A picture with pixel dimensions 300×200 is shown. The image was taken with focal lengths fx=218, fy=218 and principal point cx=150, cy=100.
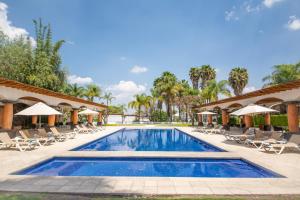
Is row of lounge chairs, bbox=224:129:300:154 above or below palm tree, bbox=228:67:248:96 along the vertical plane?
below

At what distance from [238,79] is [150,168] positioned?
3878cm

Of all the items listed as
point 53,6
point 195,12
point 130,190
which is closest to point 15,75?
point 53,6

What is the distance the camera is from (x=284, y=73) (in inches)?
1286

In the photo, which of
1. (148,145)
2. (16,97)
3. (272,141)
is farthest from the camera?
(148,145)

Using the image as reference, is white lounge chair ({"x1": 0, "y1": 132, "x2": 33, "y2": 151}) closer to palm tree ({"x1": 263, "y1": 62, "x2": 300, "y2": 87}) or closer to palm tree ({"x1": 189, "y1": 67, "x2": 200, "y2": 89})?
palm tree ({"x1": 263, "y1": 62, "x2": 300, "y2": 87})

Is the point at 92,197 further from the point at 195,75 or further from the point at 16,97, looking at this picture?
the point at 195,75

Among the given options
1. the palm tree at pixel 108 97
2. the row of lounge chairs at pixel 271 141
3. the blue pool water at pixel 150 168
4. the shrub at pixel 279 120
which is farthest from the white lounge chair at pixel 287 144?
the palm tree at pixel 108 97

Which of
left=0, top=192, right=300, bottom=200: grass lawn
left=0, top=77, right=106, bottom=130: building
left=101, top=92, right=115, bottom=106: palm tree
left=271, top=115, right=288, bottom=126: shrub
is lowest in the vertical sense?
left=0, top=192, right=300, bottom=200: grass lawn

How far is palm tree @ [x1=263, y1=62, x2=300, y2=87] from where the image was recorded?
3195 centimetres

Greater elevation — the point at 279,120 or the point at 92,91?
the point at 92,91

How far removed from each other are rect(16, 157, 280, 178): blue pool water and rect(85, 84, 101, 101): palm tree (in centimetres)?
3735

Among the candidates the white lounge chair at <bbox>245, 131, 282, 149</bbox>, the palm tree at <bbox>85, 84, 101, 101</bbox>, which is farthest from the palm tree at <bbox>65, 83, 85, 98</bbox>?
the white lounge chair at <bbox>245, 131, 282, 149</bbox>

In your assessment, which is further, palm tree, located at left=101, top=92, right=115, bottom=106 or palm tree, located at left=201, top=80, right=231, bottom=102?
palm tree, located at left=101, top=92, right=115, bottom=106

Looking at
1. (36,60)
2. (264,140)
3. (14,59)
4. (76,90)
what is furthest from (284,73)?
(14,59)
